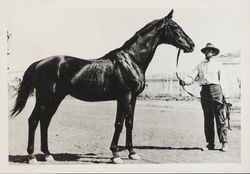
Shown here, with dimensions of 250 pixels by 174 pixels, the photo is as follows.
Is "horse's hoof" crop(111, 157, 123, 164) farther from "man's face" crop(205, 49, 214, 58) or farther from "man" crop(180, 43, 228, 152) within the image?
"man's face" crop(205, 49, 214, 58)

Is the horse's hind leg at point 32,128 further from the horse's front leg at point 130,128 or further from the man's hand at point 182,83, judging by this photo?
the man's hand at point 182,83

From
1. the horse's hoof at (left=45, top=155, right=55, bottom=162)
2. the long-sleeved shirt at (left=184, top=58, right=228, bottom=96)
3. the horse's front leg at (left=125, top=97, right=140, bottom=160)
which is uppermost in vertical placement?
the long-sleeved shirt at (left=184, top=58, right=228, bottom=96)

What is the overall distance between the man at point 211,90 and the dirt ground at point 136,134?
40mm

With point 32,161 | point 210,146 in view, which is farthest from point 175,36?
point 32,161

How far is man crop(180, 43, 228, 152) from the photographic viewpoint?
251 centimetres

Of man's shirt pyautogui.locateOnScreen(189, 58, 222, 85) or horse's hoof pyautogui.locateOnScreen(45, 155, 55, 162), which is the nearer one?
horse's hoof pyautogui.locateOnScreen(45, 155, 55, 162)

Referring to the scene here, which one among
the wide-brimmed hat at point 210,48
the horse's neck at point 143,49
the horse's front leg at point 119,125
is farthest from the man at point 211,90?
the horse's front leg at point 119,125

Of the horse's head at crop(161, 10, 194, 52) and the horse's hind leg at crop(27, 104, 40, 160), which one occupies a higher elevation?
the horse's head at crop(161, 10, 194, 52)

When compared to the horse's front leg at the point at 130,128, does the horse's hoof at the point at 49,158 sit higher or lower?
lower

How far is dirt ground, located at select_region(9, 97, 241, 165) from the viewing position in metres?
2.42

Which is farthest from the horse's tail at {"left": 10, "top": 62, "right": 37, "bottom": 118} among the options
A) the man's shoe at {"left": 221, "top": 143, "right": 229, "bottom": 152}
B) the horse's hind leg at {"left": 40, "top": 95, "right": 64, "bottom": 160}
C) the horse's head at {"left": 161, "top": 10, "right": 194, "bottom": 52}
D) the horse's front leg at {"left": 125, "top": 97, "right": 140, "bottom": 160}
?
the man's shoe at {"left": 221, "top": 143, "right": 229, "bottom": 152}

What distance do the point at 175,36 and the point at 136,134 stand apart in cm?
57

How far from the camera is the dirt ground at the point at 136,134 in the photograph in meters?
2.42

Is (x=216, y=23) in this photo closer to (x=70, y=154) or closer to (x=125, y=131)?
(x=125, y=131)
